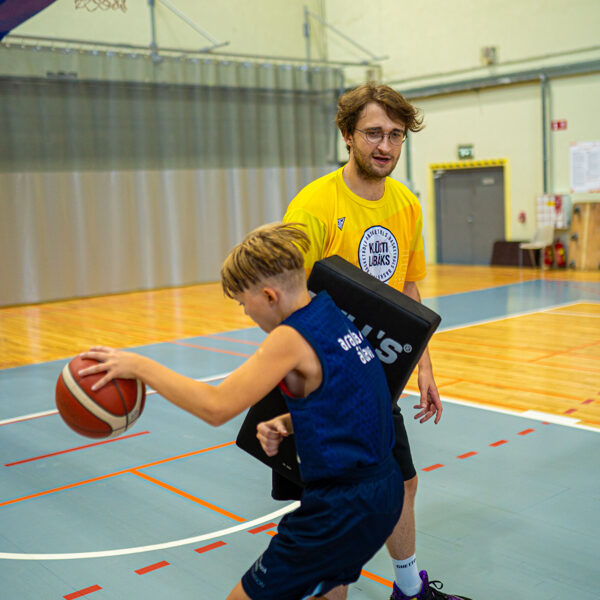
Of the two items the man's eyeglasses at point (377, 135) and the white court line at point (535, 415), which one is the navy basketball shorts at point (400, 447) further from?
the white court line at point (535, 415)

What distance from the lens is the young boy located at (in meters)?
1.85

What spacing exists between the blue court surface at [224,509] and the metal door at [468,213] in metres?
10.7

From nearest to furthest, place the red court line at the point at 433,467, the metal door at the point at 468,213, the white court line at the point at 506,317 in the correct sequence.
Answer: the red court line at the point at 433,467 < the white court line at the point at 506,317 < the metal door at the point at 468,213

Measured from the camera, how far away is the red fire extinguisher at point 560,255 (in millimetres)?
14223

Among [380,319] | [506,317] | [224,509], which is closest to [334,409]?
[380,319]

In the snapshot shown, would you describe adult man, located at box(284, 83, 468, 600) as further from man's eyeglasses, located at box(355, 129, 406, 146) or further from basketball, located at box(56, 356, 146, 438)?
basketball, located at box(56, 356, 146, 438)

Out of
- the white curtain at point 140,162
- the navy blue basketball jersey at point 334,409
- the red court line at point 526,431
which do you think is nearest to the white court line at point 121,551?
the navy blue basketball jersey at point 334,409

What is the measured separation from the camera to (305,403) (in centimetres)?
190

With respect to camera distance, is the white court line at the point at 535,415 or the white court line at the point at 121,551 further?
the white court line at the point at 535,415

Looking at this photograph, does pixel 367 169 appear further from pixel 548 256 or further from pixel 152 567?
pixel 548 256

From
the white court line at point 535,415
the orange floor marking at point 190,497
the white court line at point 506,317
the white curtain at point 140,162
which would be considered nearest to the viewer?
the orange floor marking at point 190,497

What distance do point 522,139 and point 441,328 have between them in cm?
736

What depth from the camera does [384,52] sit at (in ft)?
55.3

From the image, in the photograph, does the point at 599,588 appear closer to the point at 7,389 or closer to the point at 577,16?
the point at 7,389
